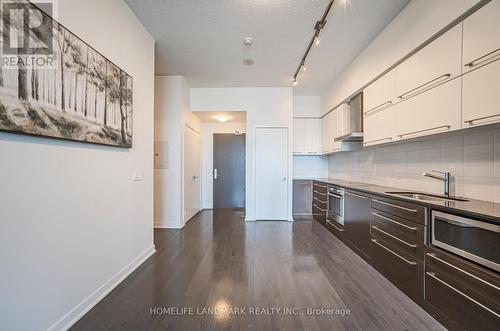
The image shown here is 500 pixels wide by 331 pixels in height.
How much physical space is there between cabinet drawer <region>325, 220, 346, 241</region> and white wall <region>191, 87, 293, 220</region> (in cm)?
103

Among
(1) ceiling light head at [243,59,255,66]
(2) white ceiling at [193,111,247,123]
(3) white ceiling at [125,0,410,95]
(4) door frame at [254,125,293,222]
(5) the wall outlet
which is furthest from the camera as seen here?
(2) white ceiling at [193,111,247,123]

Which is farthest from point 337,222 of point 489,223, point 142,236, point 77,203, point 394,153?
point 77,203

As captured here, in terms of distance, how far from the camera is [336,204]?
362cm

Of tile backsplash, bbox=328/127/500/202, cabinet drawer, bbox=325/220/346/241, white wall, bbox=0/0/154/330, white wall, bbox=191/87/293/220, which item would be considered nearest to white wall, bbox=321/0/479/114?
tile backsplash, bbox=328/127/500/202

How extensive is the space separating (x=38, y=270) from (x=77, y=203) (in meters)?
0.49

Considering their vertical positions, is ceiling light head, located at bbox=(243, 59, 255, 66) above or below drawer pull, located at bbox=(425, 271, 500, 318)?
above

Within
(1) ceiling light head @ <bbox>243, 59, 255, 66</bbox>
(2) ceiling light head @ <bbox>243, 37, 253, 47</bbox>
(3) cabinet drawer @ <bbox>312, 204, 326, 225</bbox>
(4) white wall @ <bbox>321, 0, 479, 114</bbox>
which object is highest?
(1) ceiling light head @ <bbox>243, 59, 255, 66</bbox>

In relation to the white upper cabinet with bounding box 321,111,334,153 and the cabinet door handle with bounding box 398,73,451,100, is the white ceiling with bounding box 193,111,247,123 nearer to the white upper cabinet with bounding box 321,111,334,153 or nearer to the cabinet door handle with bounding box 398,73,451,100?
the white upper cabinet with bounding box 321,111,334,153

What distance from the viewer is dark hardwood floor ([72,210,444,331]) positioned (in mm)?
1678

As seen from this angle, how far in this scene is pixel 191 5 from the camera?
2.37 meters

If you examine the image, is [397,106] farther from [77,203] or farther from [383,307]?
[77,203]

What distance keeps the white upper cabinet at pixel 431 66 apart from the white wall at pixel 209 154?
13.9ft

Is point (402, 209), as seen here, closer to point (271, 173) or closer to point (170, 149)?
point (271, 173)

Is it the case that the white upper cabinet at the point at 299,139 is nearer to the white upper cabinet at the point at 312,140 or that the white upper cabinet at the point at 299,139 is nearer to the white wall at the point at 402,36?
the white upper cabinet at the point at 312,140
